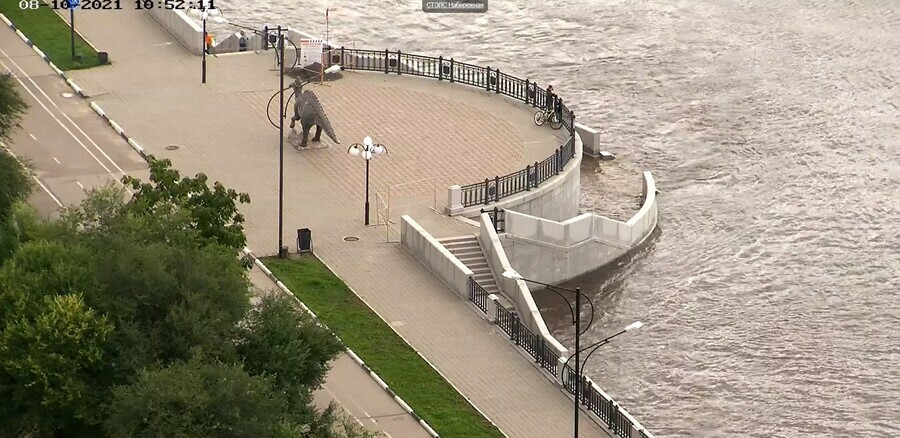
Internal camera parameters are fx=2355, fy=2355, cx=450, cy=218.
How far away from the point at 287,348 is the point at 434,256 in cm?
1568

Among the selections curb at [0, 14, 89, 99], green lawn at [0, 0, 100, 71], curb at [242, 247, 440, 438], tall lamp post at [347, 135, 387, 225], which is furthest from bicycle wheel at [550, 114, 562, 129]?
green lawn at [0, 0, 100, 71]

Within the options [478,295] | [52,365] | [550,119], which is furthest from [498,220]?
[52,365]

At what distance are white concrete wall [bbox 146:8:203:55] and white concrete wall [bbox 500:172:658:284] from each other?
21.5 metres

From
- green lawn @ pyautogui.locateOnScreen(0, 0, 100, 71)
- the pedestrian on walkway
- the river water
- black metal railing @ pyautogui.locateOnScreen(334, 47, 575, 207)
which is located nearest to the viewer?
the river water

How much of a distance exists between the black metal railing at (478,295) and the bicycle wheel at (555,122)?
14333mm

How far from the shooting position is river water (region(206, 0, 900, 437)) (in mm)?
70375

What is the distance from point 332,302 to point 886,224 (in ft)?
74.7

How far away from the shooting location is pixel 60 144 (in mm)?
83562

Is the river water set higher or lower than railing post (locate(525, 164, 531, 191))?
lower

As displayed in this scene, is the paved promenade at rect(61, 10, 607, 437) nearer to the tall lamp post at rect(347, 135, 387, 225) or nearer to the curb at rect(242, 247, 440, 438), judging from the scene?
the tall lamp post at rect(347, 135, 387, 225)

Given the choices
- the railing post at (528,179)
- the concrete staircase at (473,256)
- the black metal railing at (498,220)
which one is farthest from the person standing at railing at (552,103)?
the concrete staircase at (473,256)

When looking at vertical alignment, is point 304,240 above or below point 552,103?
below
